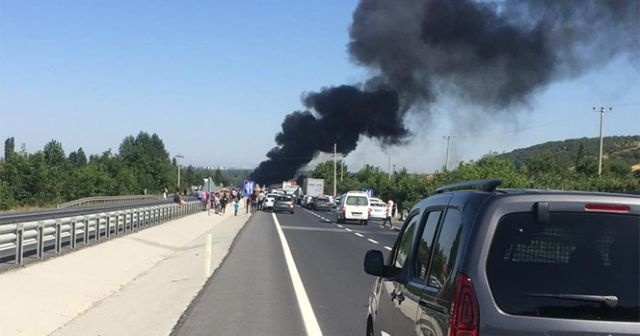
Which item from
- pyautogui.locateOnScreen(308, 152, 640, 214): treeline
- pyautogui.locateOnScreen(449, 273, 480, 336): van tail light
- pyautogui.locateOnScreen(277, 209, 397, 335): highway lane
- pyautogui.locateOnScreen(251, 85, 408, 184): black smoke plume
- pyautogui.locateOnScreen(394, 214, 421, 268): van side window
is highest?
pyautogui.locateOnScreen(251, 85, 408, 184): black smoke plume

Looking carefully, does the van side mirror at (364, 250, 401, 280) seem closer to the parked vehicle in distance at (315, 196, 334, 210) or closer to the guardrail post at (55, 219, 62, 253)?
the guardrail post at (55, 219, 62, 253)

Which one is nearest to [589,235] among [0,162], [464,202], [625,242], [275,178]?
[625,242]

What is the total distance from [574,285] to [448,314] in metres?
0.58

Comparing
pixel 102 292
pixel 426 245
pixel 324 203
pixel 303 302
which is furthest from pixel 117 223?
pixel 324 203

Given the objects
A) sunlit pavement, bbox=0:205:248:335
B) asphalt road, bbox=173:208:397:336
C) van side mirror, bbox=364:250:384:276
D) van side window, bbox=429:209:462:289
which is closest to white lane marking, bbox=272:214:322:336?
asphalt road, bbox=173:208:397:336

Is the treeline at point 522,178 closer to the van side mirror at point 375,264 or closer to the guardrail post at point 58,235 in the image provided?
the guardrail post at point 58,235

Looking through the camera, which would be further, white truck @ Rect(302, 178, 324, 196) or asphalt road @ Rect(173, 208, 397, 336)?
white truck @ Rect(302, 178, 324, 196)

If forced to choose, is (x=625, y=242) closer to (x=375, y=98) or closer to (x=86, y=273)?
(x=86, y=273)

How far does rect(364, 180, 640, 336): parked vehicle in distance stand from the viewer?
3301 millimetres

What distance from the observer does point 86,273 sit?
13.6m

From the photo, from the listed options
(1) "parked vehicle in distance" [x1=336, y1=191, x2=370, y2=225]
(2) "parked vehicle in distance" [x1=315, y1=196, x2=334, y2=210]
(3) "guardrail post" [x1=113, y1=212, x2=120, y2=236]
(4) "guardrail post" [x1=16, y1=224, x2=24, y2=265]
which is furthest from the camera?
(2) "parked vehicle in distance" [x1=315, y1=196, x2=334, y2=210]

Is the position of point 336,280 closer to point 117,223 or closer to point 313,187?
point 117,223

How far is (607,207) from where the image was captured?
11.6 feet

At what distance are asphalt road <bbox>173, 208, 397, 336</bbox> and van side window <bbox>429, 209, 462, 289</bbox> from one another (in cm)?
496
